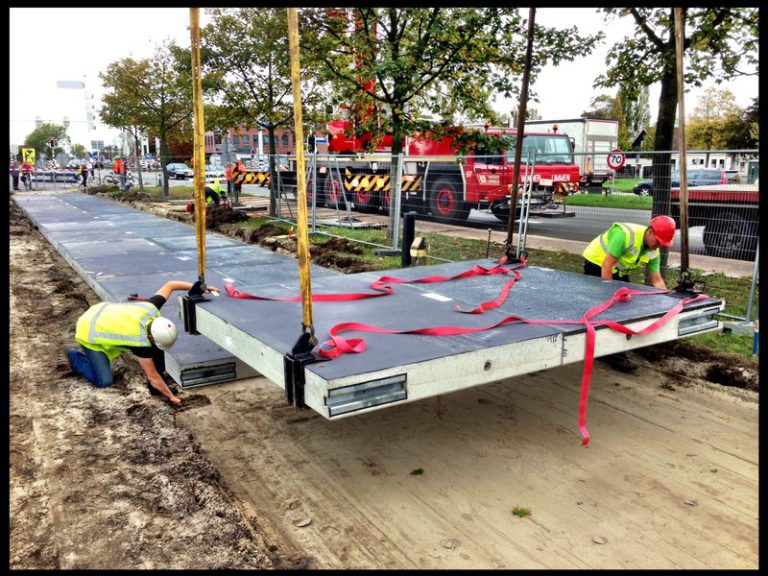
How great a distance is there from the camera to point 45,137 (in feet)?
331

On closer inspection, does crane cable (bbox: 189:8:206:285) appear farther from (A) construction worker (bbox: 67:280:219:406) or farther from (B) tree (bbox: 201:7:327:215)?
(B) tree (bbox: 201:7:327:215)

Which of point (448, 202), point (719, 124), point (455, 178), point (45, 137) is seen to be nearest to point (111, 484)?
point (448, 202)

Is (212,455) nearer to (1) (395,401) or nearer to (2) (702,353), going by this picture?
(1) (395,401)

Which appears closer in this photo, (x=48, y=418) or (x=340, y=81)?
(x=48, y=418)

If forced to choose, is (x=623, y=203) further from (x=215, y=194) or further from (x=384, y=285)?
(x=215, y=194)

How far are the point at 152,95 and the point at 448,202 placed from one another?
14.1 metres

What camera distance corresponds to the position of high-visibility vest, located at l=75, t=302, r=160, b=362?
5.26 metres

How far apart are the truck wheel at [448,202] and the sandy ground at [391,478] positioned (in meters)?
9.27

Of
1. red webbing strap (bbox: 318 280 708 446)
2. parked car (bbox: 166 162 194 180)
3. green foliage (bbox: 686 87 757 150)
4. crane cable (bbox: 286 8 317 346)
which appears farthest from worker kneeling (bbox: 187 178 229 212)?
parked car (bbox: 166 162 194 180)

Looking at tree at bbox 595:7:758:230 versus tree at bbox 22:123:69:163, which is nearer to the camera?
tree at bbox 595:7:758:230

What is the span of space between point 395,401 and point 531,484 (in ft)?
4.21

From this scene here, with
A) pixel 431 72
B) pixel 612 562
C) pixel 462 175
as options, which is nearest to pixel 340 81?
pixel 431 72

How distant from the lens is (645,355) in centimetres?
635
